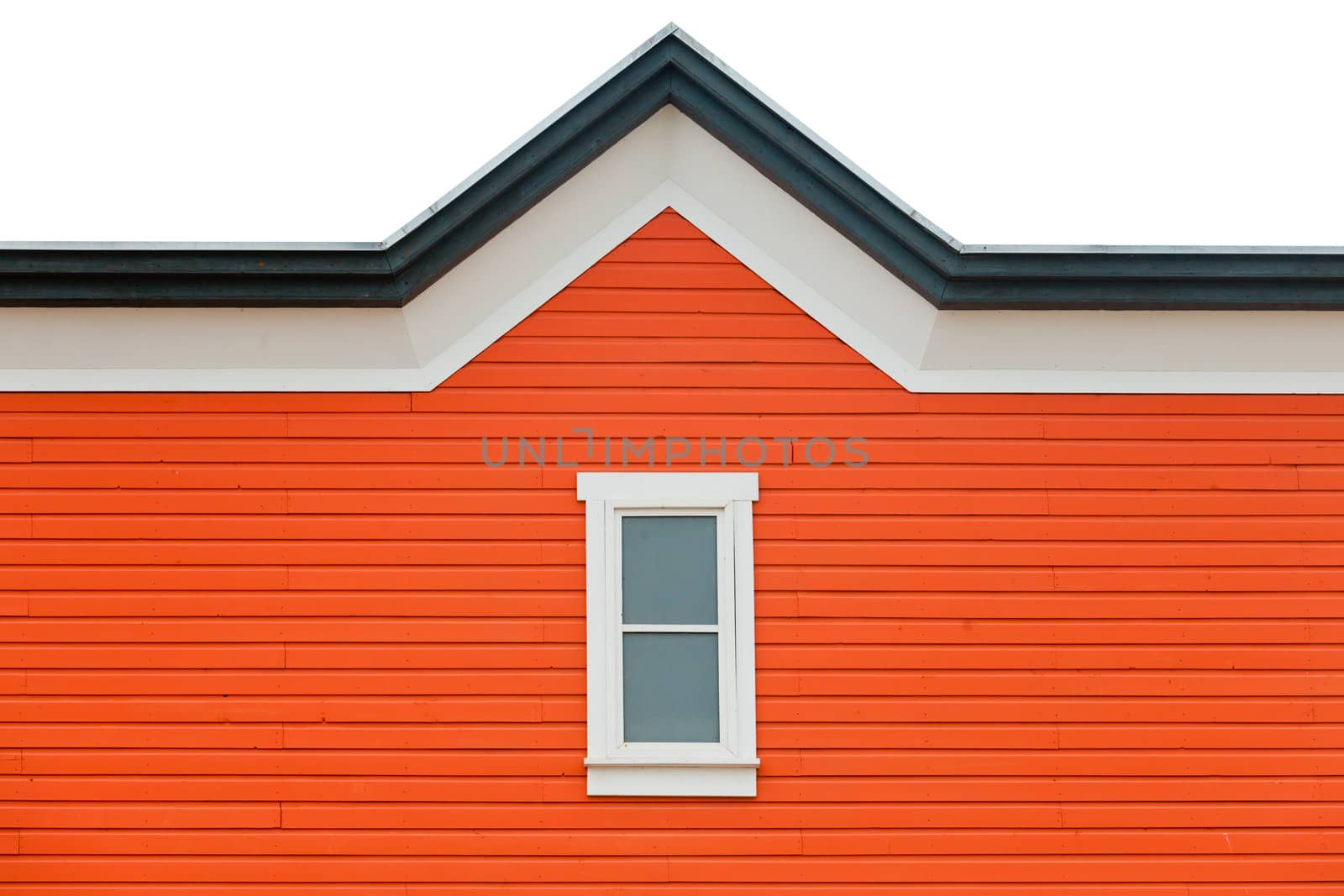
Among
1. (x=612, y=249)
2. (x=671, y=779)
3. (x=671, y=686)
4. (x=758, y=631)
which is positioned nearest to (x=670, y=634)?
(x=671, y=686)

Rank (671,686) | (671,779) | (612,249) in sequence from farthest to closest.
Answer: (612,249), (671,686), (671,779)

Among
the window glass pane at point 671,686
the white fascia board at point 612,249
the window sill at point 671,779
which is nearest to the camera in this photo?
the window sill at point 671,779

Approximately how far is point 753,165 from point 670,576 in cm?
223

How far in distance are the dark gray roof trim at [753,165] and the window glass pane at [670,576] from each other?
1.77 meters

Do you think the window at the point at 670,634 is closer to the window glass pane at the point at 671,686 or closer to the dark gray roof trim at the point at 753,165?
the window glass pane at the point at 671,686

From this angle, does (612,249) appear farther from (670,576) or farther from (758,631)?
(758,631)

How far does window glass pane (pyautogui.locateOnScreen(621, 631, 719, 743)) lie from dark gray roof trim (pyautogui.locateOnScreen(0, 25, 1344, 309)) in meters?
2.21

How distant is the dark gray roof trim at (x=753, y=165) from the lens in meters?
6.02

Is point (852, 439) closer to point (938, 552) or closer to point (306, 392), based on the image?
point (938, 552)

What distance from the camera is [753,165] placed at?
20.5 ft

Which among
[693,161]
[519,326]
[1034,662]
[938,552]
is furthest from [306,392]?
[1034,662]

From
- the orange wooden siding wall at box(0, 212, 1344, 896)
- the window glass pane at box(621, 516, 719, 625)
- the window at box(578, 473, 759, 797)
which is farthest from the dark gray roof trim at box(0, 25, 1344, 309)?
the window glass pane at box(621, 516, 719, 625)

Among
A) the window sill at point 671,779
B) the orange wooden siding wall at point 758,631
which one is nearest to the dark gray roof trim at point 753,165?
the orange wooden siding wall at point 758,631

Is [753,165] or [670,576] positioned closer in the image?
[670,576]
